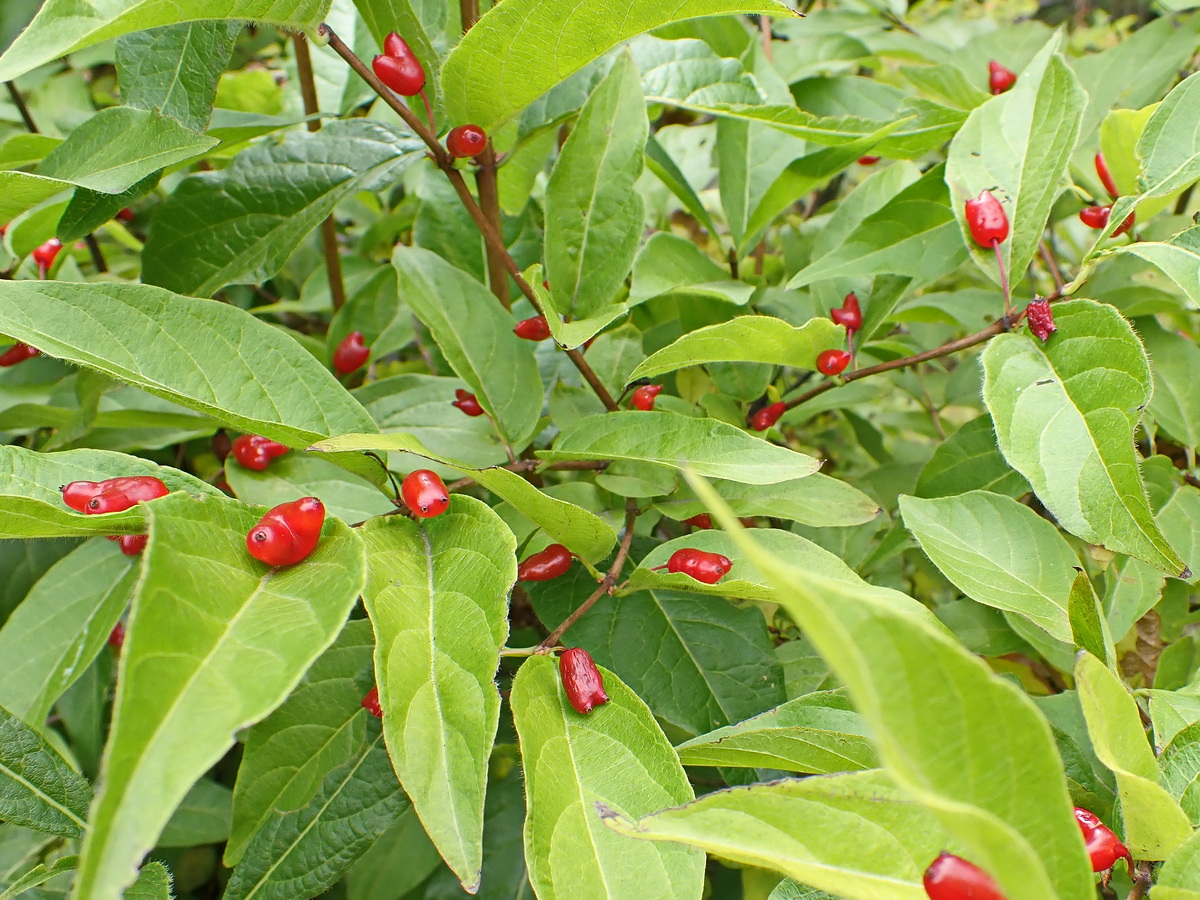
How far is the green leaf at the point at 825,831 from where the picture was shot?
1.67 ft

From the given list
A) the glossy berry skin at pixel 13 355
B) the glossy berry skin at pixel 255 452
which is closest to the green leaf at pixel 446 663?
the glossy berry skin at pixel 255 452

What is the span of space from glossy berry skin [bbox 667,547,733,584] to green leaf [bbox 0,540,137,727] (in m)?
0.61

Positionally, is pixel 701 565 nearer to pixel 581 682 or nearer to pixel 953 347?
pixel 581 682

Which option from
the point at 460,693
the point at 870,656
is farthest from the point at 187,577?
the point at 870,656

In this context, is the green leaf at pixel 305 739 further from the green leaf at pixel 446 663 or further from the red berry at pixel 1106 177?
the red berry at pixel 1106 177

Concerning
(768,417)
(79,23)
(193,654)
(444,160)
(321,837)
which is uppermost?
(79,23)

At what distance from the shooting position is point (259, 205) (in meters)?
1.15

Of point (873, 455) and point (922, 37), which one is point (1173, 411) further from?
point (922, 37)

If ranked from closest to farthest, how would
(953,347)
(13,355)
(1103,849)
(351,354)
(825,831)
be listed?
(825,831) → (1103,849) → (953,347) → (13,355) → (351,354)

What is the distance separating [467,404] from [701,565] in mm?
451

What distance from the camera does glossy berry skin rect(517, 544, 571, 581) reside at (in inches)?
35.7

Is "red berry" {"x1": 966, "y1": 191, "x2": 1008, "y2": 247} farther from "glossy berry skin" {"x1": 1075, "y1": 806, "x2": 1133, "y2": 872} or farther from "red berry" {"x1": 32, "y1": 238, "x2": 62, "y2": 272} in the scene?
"red berry" {"x1": 32, "y1": 238, "x2": 62, "y2": 272}

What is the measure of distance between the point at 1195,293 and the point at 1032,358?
0.53ft

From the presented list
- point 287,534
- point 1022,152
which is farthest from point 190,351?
point 1022,152
